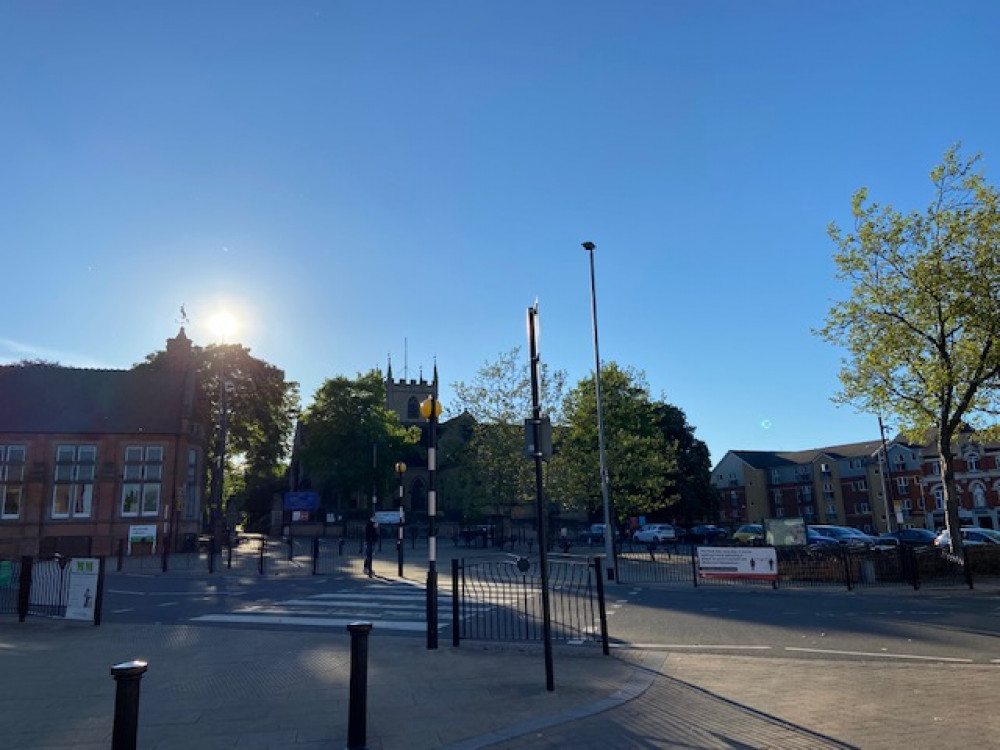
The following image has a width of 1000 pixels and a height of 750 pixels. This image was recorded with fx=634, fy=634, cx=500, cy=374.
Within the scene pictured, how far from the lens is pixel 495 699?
657 centimetres

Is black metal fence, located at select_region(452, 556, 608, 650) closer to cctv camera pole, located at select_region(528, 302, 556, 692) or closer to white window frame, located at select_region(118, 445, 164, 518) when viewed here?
cctv camera pole, located at select_region(528, 302, 556, 692)

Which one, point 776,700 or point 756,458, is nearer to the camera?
point 776,700

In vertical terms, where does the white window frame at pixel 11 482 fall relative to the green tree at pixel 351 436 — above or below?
below

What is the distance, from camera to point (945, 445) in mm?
19266

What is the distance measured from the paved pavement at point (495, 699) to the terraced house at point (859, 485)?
56.6 metres

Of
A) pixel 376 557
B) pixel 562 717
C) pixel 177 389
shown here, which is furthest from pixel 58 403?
pixel 562 717

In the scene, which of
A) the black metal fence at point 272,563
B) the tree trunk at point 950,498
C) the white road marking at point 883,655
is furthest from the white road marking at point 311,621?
the tree trunk at point 950,498

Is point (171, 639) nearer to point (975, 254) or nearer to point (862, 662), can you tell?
point (862, 662)

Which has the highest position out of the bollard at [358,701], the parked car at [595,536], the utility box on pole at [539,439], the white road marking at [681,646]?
the utility box on pole at [539,439]

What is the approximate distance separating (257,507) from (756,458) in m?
62.9

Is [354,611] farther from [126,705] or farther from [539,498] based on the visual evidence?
[126,705]

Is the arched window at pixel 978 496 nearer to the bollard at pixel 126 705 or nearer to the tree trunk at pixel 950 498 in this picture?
the tree trunk at pixel 950 498

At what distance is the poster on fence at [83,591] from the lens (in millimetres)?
12031

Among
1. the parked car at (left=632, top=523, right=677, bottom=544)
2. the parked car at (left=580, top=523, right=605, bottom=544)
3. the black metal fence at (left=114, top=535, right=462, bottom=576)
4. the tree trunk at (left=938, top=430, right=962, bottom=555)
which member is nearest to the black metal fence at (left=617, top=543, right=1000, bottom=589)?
the tree trunk at (left=938, top=430, right=962, bottom=555)
